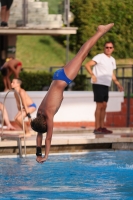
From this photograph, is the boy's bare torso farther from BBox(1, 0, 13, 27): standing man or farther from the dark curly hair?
BBox(1, 0, 13, 27): standing man

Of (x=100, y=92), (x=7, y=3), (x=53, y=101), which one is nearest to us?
(x=53, y=101)

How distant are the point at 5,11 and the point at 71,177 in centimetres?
1362

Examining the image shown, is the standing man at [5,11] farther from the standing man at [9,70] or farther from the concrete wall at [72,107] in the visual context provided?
the concrete wall at [72,107]

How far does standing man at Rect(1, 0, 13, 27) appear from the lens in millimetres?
24484

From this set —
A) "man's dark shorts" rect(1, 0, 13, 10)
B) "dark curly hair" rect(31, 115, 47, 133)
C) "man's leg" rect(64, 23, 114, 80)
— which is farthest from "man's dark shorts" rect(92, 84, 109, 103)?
"man's dark shorts" rect(1, 0, 13, 10)

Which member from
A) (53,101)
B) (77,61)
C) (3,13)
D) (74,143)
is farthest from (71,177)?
(3,13)

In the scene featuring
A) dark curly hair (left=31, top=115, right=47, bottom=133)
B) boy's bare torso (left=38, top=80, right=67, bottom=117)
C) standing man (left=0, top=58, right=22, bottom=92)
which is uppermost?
boy's bare torso (left=38, top=80, right=67, bottom=117)

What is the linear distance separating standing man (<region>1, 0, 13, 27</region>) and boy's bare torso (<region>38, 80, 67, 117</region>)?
13.6 meters

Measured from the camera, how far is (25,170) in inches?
490

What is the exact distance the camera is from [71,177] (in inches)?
464

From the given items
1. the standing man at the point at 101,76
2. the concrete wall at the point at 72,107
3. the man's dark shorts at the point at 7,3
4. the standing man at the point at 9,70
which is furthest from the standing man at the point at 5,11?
the standing man at the point at 101,76

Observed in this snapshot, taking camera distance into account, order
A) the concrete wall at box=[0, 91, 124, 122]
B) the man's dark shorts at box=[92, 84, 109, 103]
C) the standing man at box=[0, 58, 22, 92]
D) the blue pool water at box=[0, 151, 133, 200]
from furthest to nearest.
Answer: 1. the standing man at box=[0, 58, 22, 92]
2. the concrete wall at box=[0, 91, 124, 122]
3. the man's dark shorts at box=[92, 84, 109, 103]
4. the blue pool water at box=[0, 151, 133, 200]

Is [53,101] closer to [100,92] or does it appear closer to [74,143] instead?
[74,143]

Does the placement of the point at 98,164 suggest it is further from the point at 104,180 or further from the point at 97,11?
the point at 97,11
